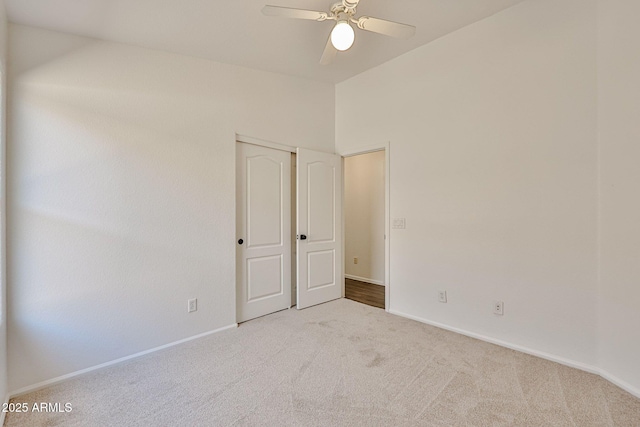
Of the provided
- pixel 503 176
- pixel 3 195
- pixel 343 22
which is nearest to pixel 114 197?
pixel 3 195

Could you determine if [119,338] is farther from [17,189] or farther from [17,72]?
[17,72]

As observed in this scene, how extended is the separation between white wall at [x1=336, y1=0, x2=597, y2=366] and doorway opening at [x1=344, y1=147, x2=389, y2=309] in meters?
1.40

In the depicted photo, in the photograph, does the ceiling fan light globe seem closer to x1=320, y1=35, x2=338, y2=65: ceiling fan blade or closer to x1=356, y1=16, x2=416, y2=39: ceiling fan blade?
x1=356, y1=16, x2=416, y2=39: ceiling fan blade

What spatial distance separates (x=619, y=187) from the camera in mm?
1965

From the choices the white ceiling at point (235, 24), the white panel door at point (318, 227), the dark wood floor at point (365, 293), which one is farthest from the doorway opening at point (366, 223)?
the white ceiling at point (235, 24)

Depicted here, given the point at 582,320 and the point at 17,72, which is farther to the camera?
the point at 582,320

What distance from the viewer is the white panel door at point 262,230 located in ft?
10.3

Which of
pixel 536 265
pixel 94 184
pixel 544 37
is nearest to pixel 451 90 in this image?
pixel 544 37

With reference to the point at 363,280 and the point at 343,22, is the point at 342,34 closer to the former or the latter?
the point at 343,22

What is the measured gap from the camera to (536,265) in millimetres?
2375

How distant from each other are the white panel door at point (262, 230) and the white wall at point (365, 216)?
73.1 inches

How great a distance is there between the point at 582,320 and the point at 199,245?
10.7 ft

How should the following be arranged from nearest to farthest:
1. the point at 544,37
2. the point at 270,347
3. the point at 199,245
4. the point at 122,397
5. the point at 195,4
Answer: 1. the point at 122,397
2. the point at 195,4
3. the point at 544,37
4. the point at 270,347
5. the point at 199,245

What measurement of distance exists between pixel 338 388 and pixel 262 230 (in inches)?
72.9
